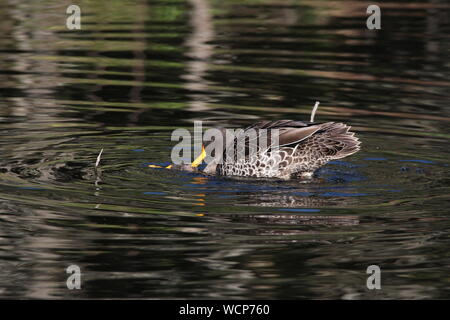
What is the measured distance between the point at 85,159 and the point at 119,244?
9.52ft

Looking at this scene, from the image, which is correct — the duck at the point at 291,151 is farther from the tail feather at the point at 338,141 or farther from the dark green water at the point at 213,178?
the dark green water at the point at 213,178

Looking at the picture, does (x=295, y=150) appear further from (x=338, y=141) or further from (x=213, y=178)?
(x=213, y=178)

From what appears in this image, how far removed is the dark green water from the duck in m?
0.25

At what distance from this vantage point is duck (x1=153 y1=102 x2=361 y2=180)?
9938 mm

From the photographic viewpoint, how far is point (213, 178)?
10250mm

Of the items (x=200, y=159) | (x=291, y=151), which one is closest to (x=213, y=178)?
(x=200, y=159)

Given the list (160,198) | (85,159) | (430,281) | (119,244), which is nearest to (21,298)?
(119,244)

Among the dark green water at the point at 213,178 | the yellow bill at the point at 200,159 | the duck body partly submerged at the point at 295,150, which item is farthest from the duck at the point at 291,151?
the yellow bill at the point at 200,159

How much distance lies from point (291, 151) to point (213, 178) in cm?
82

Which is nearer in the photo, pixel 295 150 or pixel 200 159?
pixel 295 150

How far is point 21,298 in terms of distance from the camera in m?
7.07

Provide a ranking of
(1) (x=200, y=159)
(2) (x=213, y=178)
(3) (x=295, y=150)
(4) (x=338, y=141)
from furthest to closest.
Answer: (1) (x=200, y=159) → (2) (x=213, y=178) → (3) (x=295, y=150) → (4) (x=338, y=141)

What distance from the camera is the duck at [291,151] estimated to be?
9.94 metres
